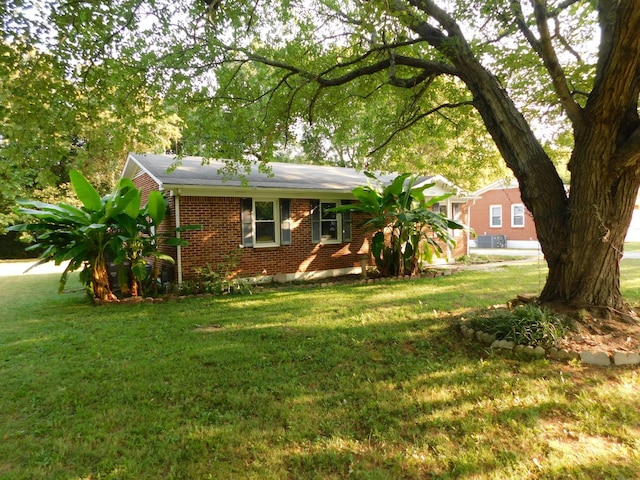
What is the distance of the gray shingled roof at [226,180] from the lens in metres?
9.08

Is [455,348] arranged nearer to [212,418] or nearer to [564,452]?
[564,452]

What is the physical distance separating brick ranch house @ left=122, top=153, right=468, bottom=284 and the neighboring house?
1559 centimetres

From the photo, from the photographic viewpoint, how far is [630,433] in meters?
2.72

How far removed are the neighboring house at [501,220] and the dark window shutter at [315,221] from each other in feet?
53.3

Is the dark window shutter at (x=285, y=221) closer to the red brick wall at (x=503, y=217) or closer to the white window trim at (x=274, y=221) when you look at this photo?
the white window trim at (x=274, y=221)

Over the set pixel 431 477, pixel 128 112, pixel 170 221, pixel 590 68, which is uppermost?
pixel 590 68

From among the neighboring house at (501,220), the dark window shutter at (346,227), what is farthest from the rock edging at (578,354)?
the neighboring house at (501,220)

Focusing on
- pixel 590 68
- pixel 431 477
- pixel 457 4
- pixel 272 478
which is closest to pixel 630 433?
pixel 431 477

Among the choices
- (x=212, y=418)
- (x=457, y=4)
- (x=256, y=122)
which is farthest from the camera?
(x=256, y=122)

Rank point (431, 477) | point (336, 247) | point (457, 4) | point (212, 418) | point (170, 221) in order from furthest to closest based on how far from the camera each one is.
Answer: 1. point (336, 247)
2. point (170, 221)
3. point (457, 4)
4. point (212, 418)
5. point (431, 477)

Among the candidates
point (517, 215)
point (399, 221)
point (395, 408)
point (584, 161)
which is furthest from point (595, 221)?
point (517, 215)

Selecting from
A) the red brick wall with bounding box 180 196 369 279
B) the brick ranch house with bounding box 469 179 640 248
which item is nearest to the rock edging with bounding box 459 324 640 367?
the red brick wall with bounding box 180 196 369 279

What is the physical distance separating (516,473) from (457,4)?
18.8 ft

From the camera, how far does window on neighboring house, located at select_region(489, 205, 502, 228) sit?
2533 centimetres
